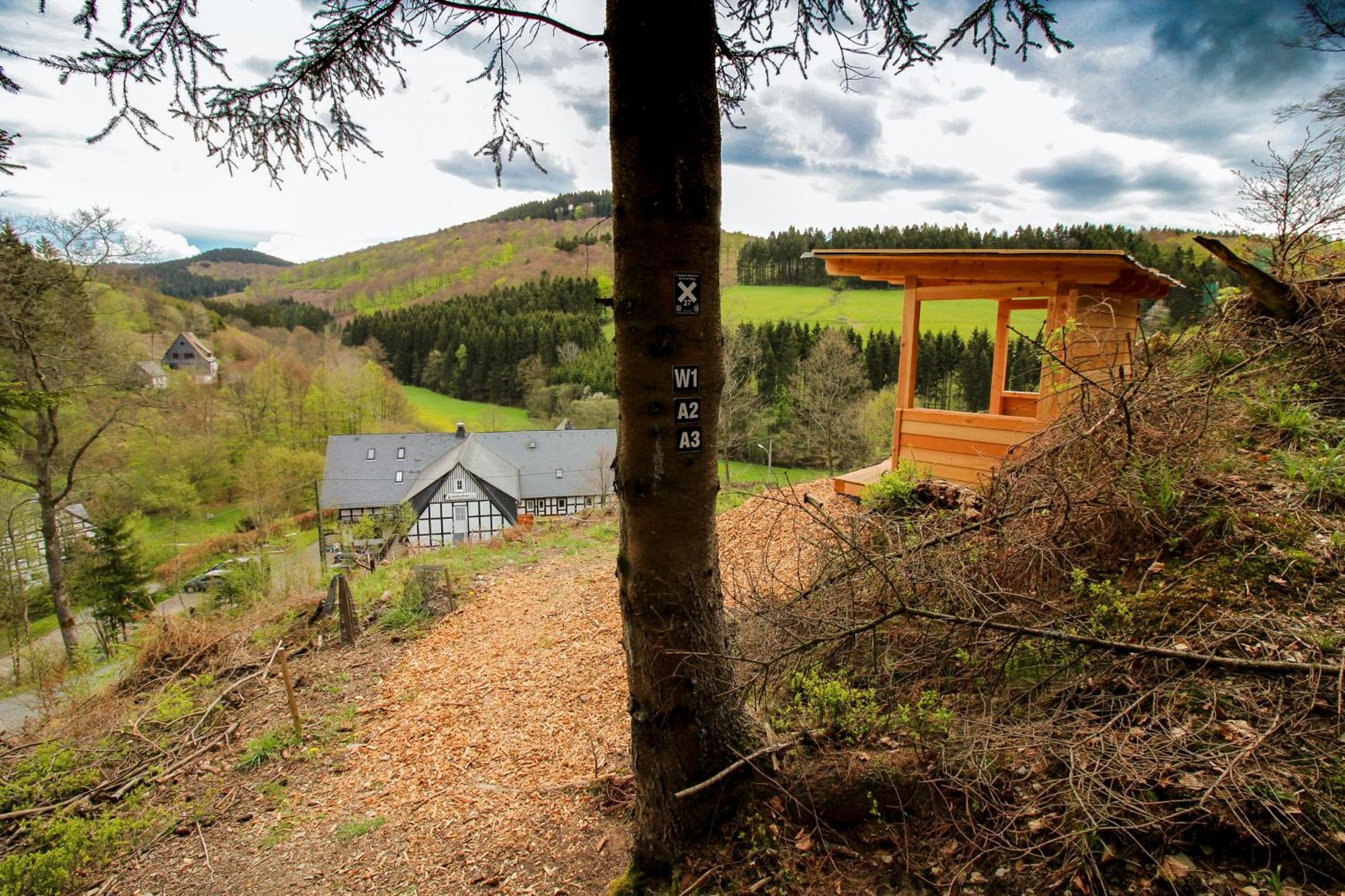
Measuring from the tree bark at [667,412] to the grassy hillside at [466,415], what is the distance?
41.6 m

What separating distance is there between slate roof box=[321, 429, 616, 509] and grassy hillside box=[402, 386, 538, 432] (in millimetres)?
8028

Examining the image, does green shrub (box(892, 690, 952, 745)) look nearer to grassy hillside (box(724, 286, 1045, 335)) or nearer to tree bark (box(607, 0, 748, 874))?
tree bark (box(607, 0, 748, 874))

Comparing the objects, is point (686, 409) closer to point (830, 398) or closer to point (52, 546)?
point (52, 546)

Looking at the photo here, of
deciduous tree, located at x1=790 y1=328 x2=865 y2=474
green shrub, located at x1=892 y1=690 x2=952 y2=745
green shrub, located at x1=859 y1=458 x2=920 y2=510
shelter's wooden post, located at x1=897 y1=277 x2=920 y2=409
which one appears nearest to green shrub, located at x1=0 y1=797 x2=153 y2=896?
green shrub, located at x1=892 y1=690 x2=952 y2=745

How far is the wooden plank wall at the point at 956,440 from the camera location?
621 centimetres

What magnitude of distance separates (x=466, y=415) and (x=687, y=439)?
160 ft

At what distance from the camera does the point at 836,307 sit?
3988 centimetres

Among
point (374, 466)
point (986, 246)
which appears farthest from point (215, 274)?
point (986, 246)

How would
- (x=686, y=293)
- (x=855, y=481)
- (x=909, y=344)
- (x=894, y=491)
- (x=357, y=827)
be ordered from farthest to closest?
(x=855, y=481) < (x=909, y=344) < (x=894, y=491) < (x=357, y=827) < (x=686, y=293)

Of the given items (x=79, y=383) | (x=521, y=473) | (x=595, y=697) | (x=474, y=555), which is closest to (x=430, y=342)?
(x=521, y=473)

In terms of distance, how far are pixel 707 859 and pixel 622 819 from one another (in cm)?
93

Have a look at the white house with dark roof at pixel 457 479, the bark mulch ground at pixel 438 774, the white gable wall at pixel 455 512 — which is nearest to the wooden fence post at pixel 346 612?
the bark mulch ground at pixel 438 774

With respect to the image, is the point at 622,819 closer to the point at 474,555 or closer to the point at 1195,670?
the point at 1195,670

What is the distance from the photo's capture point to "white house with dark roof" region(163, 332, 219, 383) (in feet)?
123
